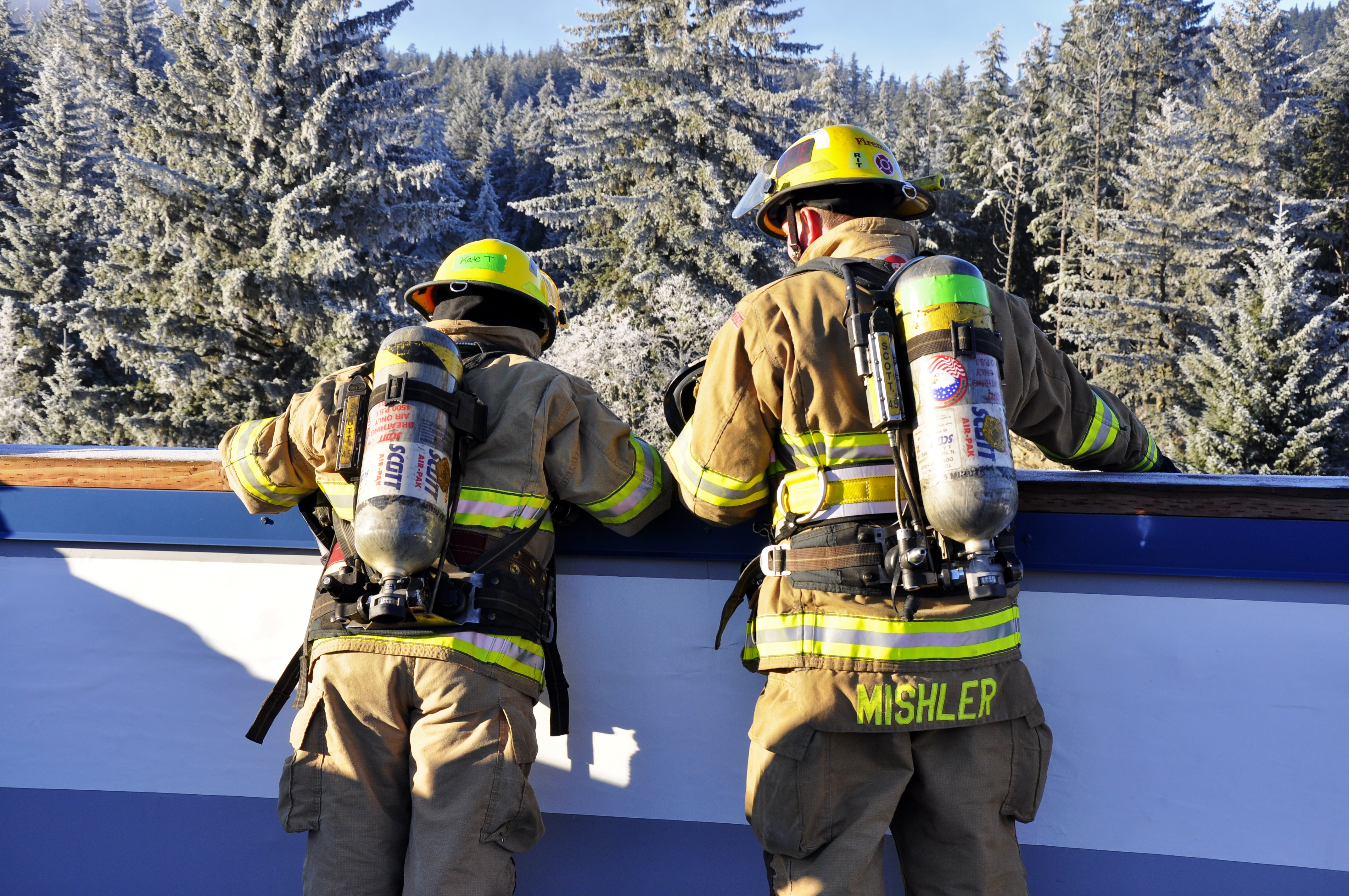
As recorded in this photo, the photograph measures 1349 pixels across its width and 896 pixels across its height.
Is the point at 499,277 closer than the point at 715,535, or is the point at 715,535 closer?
the point at 715,535

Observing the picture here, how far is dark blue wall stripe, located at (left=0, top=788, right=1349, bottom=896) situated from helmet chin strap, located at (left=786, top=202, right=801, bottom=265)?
170cm

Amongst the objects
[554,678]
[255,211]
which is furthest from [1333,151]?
[554,678]

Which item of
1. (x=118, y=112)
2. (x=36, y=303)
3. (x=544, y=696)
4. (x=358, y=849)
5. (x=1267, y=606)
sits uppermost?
(x=118, y=112)

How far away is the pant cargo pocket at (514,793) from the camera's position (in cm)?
213

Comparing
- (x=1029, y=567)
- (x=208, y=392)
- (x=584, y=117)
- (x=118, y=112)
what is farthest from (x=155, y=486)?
(x=118, y=112)

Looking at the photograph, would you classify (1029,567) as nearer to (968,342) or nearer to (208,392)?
(968,342)

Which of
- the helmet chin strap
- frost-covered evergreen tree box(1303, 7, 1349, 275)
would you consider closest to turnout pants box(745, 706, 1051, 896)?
the helmet chin strap

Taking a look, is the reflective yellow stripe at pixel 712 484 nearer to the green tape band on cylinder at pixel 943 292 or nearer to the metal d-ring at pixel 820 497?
the metal d-ring at pixel 820 497

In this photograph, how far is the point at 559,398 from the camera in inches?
91.7

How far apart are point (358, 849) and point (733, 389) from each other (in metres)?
1.46

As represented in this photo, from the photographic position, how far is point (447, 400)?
2150 mm

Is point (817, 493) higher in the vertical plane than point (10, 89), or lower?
lower

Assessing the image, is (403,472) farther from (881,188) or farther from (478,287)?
(881,188)

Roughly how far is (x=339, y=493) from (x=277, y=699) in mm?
667
